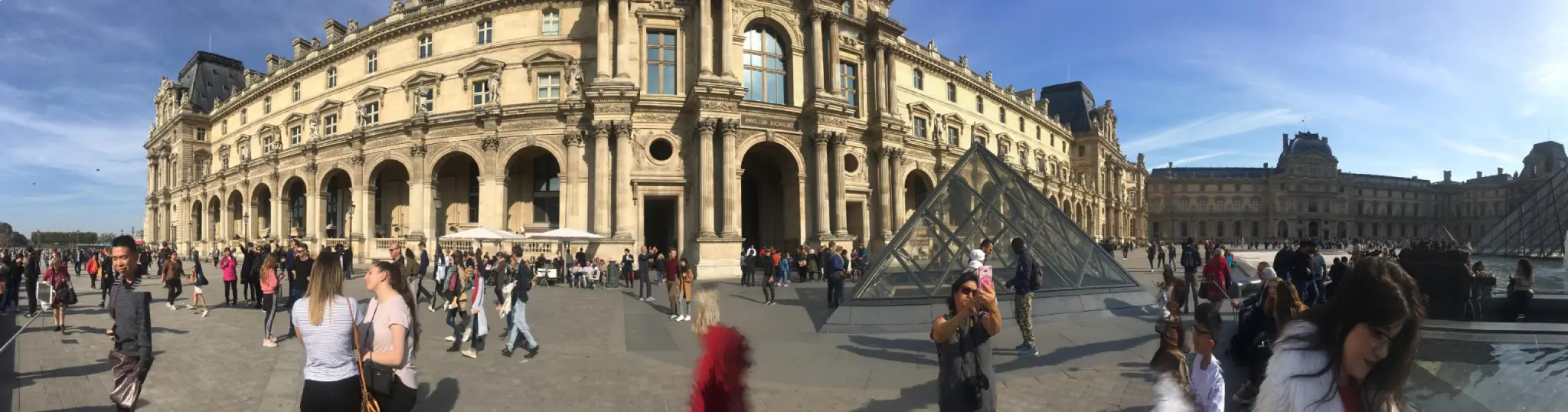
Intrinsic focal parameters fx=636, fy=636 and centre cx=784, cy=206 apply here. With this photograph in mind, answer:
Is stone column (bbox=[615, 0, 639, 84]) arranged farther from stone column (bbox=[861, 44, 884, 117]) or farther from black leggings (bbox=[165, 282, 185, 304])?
black leggings (bbox=[165, 282, 185, 304])

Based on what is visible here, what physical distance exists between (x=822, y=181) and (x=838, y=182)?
105cm

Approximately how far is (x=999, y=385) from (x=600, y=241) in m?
17.6

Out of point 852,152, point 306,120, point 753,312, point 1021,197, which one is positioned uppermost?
point 306,120

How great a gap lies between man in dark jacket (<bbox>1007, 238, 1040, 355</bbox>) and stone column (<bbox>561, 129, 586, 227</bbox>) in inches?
739

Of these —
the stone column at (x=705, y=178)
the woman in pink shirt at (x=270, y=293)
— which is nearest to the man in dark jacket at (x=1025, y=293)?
the woman in pink shirt at (x=270, y=293)

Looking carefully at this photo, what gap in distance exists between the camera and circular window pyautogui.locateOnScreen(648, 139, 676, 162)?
2402cm

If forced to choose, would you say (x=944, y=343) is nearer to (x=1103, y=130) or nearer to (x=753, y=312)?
(x=753, y=312)

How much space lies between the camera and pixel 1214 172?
101 m

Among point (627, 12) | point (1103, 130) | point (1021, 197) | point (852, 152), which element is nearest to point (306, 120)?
point (627, 12)

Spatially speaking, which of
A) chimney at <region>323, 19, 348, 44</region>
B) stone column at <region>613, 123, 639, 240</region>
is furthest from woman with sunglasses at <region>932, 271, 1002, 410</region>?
chimney at <region>323, 19, 348, 44</region>

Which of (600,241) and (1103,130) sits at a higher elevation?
(1103,130)

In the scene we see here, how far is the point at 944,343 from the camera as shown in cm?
365

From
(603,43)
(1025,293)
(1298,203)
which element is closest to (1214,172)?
(1298,203)

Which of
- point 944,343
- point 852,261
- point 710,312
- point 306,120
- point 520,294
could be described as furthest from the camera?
point 306,120
